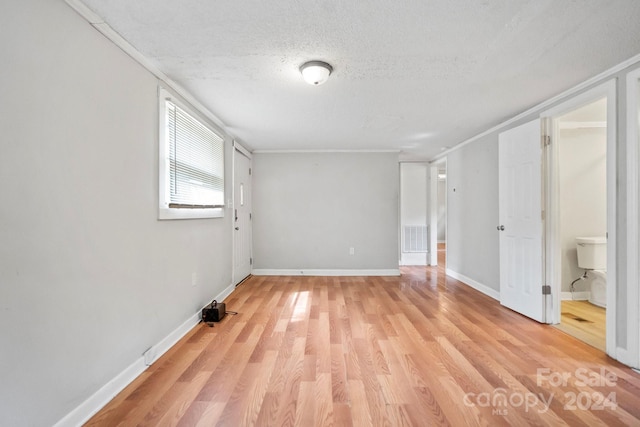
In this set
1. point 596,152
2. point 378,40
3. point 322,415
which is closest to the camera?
point 322,415

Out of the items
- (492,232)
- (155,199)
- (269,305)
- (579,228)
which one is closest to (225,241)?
(269,305)

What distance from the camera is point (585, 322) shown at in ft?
9.34

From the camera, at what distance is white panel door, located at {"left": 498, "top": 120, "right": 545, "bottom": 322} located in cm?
286

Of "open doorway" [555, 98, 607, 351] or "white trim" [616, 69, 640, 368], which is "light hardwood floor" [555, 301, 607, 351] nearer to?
"open doorway" [555, 98, 607, 351]

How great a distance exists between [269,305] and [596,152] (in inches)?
185

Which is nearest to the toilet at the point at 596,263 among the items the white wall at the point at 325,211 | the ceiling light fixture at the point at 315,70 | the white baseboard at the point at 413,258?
the white wall at the point at 325,211

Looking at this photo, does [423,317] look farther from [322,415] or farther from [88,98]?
[88,98]

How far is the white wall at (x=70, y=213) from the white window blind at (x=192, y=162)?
25 centimetres

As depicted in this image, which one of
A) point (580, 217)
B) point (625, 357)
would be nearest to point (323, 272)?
point (625, 357)

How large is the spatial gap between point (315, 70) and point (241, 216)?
2.96m

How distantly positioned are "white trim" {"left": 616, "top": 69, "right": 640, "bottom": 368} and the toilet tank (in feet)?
5.48

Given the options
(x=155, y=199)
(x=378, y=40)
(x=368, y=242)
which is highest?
(x=378, y=40)

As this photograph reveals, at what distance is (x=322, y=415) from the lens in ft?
4.99

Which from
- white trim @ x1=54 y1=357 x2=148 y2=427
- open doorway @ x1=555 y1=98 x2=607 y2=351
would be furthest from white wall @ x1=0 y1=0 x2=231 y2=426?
open doorway @ x1=555 y1=98 x2=607 y2=351
